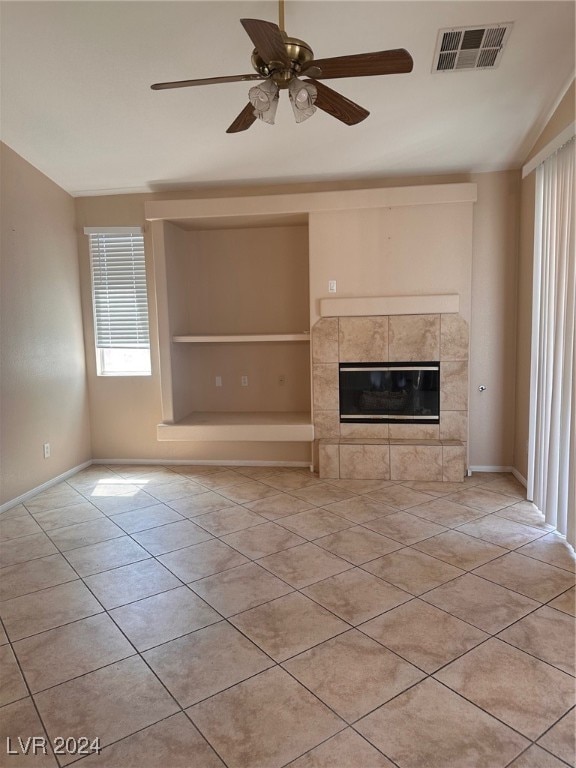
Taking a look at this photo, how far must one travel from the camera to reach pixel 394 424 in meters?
4.60

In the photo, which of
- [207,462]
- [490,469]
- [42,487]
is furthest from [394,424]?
[42,487]

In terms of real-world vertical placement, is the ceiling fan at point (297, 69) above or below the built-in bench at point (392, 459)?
above

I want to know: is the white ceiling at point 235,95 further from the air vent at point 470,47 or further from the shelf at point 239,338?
the shelf at point 239,338

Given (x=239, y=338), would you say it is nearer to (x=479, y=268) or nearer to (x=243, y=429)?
(x=243, y=429)

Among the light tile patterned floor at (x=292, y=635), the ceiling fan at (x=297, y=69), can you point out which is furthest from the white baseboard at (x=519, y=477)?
the ceiling fan at (x=297, y=69)

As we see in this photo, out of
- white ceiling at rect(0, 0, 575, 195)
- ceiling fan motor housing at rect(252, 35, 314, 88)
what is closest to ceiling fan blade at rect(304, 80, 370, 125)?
ceiling fan motor housing at rect(252, 35, 314, 88)

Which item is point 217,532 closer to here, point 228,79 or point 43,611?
point 43,611

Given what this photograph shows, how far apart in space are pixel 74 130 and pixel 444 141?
9.62 feet

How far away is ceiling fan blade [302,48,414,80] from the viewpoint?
2076 millimetres

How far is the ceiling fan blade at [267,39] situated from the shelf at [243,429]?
314 cm

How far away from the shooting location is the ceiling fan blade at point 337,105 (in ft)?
7.88

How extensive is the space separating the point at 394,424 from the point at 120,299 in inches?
119

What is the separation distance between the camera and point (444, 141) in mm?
4020

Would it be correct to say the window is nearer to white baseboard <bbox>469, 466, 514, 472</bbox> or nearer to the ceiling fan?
the ceiling fan
